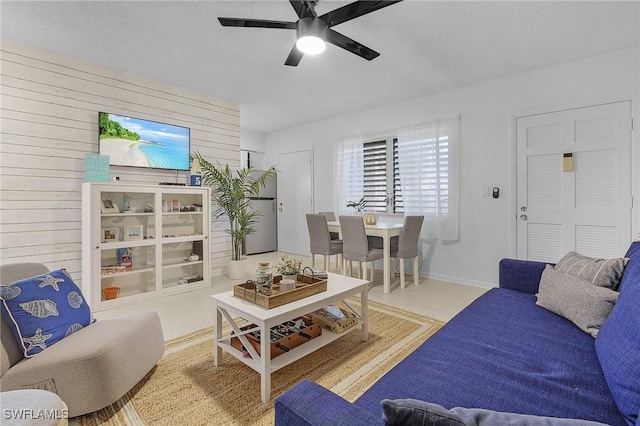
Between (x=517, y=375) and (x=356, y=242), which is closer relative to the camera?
(x=517, y=375)

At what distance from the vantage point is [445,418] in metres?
0.58

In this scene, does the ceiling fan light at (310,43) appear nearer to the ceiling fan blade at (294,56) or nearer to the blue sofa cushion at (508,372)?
the ceiling fan blade at (294,56)

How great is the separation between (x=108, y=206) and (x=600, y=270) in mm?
4032

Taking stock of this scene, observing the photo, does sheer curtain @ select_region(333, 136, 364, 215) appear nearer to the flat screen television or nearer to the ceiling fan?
the flat screen television

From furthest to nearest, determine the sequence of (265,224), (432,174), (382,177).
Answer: (265,224)
(382,177)
(432,174)

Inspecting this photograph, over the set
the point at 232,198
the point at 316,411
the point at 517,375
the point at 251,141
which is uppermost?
the point at 251,141

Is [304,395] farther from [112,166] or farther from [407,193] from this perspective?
[407,193]

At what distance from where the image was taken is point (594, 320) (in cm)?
151

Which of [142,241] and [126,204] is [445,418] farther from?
[126,204]

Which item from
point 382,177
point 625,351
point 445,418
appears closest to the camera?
point 445,418

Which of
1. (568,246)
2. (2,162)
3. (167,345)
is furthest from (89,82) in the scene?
(568,246)

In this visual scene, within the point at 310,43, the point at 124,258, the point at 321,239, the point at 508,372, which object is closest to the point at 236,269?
the point at 321,239

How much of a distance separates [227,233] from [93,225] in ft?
5.92

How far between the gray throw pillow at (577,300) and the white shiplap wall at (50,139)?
3.99m
